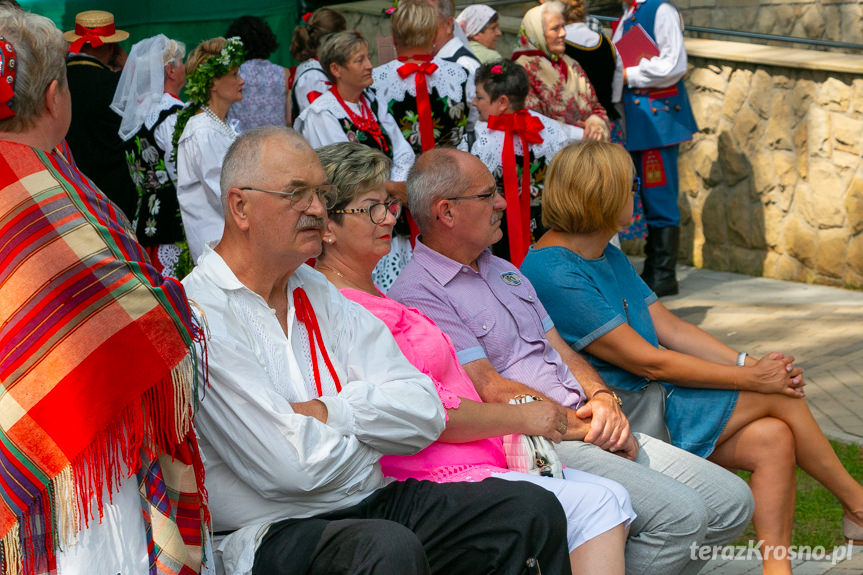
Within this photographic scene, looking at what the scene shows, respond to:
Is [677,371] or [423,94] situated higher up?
[423,94]

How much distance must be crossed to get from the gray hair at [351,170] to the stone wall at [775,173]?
5097 millimetres

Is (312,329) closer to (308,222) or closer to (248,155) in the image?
(308,222)

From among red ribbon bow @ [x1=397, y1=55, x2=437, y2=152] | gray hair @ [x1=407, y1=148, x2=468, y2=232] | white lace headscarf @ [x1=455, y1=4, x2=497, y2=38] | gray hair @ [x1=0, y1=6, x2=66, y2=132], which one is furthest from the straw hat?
gray hair @ [x1=0, y1=6, x2=66, y2=132]

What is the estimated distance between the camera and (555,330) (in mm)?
3855

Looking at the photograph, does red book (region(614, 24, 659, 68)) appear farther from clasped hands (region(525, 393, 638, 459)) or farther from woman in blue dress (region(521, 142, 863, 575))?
clasped hands (region(525, 393, 638, 459))

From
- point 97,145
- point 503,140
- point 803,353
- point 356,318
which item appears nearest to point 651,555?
point 356,318

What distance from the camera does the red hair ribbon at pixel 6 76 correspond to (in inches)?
88.3

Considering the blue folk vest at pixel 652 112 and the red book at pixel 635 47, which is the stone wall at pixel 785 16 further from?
the red book at pixel 635 47

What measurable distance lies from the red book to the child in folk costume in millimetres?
1969

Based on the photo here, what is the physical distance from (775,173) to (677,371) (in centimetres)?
465

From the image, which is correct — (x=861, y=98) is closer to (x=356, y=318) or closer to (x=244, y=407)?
(x=356, y=318)

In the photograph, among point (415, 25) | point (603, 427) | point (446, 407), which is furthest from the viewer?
point (415, 25)

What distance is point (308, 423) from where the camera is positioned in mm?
2613

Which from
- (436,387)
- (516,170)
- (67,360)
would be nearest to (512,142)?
(516,170)
